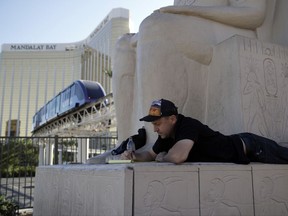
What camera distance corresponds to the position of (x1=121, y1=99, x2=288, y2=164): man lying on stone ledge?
2279 millimetres

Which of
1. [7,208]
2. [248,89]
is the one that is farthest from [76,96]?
[248,89]

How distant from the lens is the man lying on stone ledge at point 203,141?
228 centimetres

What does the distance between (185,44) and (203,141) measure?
1185 mm

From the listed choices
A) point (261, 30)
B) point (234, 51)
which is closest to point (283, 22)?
point (261, 30)

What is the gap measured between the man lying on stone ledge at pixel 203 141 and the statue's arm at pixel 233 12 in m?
1.32

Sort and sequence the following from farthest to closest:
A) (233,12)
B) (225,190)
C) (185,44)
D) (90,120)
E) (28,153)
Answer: (90,120) → (28,153) → (233,12) → (185,44) → (225,190)

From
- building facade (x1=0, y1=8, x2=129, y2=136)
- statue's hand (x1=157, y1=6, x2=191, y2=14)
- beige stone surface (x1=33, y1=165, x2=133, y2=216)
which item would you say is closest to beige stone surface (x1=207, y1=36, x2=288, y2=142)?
statue's hand (x1=157, y1=6, x2=191, y2=14)

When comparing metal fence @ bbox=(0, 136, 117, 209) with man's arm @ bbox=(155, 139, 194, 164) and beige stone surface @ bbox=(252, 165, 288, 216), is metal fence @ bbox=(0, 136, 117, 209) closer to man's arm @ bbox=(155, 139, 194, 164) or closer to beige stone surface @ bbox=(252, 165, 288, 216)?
man's arm @ bbox=(155, 139, 194, 164)

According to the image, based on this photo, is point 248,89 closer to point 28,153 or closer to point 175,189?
point 175,189

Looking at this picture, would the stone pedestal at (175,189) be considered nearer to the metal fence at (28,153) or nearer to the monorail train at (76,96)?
the metal fence at (28,153)

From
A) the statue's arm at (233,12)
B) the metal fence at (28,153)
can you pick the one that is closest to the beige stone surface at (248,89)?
the statue's arm at (233,12)

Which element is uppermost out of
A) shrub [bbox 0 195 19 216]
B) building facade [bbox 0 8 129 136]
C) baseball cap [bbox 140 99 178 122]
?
building facade [bbox 0 8 129 136]

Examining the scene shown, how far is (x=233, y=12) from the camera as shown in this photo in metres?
3.31

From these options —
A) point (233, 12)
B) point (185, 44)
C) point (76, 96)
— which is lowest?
point (185, 44)
